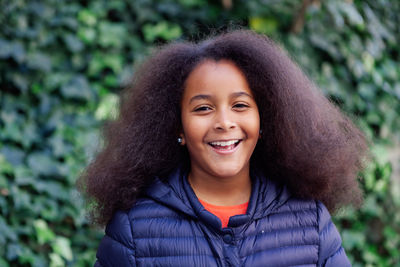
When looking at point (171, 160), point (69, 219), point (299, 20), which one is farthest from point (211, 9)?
point (171, 160)

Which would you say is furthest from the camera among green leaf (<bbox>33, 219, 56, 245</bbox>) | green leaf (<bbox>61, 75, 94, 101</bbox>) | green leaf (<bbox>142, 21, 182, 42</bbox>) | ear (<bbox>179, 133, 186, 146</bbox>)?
green leaf (<bbox>142, 21, 182, 42</bbox>)

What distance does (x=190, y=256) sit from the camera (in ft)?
5.78

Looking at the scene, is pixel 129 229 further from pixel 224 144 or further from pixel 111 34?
pixel 111 34

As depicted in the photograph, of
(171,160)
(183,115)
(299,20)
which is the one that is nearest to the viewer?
(183,115)

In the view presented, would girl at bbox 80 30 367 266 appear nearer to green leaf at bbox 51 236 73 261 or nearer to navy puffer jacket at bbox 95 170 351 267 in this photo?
navy puffer jacket at bbox 95 170 351 267

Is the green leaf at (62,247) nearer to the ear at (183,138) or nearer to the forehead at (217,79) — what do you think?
the ear at (183,138)

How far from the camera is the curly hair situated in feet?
6.22

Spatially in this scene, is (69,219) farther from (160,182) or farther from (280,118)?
(280,118)

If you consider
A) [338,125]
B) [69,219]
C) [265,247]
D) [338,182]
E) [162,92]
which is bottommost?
[69,219]

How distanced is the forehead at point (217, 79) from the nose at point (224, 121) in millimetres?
78

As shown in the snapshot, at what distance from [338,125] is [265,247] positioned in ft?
2.13

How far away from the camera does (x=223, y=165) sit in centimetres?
183

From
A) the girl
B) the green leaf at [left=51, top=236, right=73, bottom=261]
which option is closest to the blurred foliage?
the green leaf at [left=51, top=236, right=73, bottom=261]

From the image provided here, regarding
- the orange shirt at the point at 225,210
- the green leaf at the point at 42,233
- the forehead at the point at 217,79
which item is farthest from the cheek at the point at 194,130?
the green leaf at the point at 42,233
